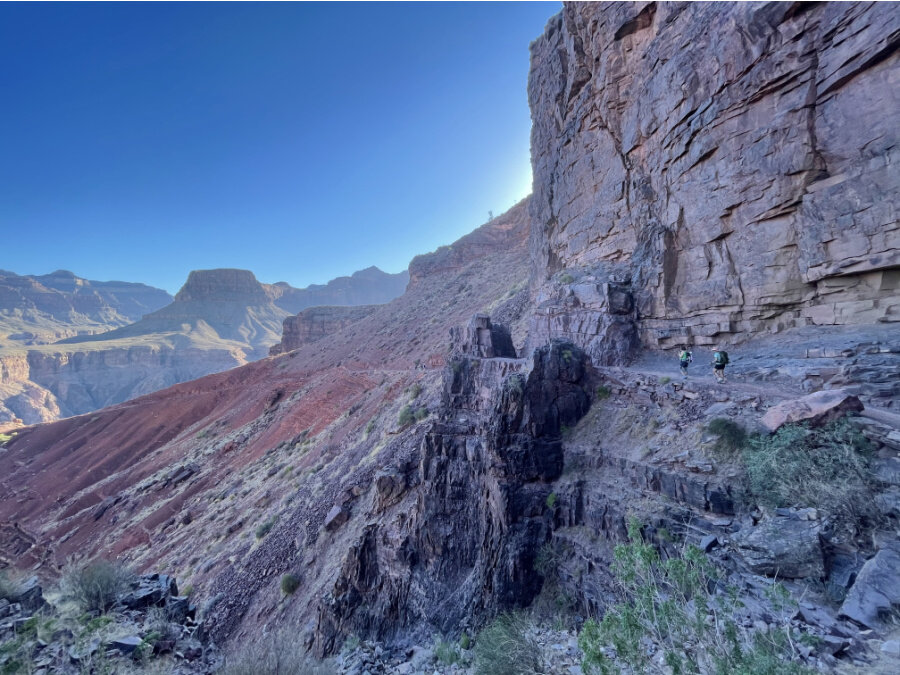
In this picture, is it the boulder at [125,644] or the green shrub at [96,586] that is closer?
the boulder at [125,644]

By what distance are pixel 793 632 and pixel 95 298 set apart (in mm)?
205042

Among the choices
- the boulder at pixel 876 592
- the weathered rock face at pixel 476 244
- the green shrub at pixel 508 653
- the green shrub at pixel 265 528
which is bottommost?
the green shrub at pixel 265 528

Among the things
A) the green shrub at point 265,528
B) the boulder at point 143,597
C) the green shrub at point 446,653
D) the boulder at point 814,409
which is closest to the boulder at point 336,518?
the green shrub at point 265,528

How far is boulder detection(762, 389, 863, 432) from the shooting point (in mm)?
6309

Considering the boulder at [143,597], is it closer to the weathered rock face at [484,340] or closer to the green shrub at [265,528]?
the green shrub at [265,528]

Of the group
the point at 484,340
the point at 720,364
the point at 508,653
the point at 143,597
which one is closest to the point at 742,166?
the point at 720,364

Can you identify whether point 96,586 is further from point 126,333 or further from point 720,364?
point 126,333

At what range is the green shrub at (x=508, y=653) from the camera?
6.63 meters

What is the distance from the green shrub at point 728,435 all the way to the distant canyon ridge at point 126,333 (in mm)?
88619

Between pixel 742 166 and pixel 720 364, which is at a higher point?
pixel 742 166

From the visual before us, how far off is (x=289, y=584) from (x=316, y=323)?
54334mm

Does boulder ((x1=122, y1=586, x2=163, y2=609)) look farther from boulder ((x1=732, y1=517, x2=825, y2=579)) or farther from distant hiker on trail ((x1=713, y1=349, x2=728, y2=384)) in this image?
distant hiker on trail ((x1=713, y1=349, x2=728, y2=384))

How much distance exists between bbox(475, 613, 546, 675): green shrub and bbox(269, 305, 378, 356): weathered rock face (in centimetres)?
5710

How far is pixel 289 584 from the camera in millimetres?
13188
